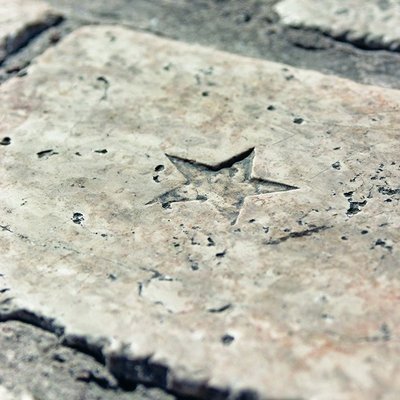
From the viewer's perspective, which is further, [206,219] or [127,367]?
[206,219]

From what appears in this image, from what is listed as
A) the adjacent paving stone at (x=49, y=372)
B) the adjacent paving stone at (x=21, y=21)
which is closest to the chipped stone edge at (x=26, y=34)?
the adjacent paving stone at (x=21, y=21)

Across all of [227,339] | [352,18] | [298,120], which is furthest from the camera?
[352,18]

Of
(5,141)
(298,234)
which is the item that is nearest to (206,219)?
(298,234)

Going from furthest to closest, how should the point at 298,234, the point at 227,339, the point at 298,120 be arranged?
the point at 298,120, the point at 298,234, the point at 227,339

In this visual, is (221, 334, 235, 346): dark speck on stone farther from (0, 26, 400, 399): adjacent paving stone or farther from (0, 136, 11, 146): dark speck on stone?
(0, 136, 11, 146): dark speck on stone

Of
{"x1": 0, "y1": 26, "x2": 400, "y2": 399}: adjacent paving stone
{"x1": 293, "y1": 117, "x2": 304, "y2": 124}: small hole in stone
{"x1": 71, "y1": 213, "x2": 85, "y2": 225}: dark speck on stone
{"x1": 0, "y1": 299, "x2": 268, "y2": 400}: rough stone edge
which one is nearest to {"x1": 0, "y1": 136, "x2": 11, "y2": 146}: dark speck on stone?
{"x1": 0, "y1": 26, "x2": 400, "y2": 399}: adjacent paving stone

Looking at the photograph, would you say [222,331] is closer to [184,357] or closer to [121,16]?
[184,357]

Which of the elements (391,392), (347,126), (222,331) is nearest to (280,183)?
A: (347,126)

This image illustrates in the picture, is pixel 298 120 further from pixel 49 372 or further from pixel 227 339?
pixel 49 372
